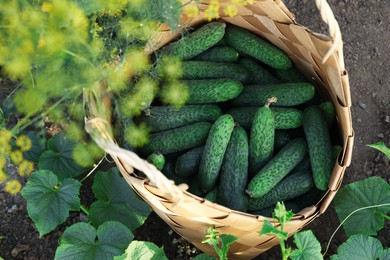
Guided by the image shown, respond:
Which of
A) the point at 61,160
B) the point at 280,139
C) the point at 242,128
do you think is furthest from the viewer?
the point at 61,160

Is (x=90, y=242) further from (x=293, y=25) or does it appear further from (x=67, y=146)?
(x=293, y=25)

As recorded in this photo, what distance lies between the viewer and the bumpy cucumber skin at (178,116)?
6.78ft

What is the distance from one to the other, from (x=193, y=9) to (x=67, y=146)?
904 mm

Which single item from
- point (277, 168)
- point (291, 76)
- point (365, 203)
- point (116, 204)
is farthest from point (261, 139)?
point (116, 204)

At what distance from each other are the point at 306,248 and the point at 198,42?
896mm

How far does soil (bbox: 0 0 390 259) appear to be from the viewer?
7.91 ft

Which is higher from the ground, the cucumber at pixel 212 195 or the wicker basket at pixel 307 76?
the wicker basket at pixel 307 76

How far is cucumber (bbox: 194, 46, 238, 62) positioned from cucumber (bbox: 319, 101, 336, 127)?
0.40 meters

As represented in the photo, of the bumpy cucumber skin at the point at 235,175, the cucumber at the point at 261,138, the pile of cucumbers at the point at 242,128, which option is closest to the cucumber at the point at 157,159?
the pile of cucumbers at the point at 242,128

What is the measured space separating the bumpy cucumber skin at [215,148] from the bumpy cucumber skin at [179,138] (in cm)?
7

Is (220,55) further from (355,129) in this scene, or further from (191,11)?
(355,129)

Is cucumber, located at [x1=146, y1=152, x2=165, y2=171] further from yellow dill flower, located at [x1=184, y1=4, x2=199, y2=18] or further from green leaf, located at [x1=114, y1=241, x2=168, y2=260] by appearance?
yellow dill flower, located at [x1=184, y1=4, x2=199, y2=18]

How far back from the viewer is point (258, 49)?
2.16 metres

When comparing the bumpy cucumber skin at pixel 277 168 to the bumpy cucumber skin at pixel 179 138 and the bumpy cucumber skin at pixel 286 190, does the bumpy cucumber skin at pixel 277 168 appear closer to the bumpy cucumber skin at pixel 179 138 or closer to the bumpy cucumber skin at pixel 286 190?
the bumpy cucumber skin at pixel 286 190
